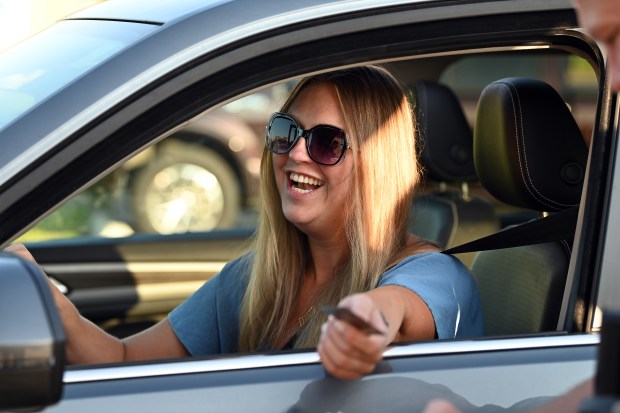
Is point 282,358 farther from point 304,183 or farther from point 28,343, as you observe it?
→ point 304,183

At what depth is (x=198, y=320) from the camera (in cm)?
267

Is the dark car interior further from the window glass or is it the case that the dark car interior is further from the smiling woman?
the window glass

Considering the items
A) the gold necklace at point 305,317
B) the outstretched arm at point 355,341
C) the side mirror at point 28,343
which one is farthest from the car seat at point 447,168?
the side mirror at point 28,343

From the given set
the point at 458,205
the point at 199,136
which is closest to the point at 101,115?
the point at 458,205

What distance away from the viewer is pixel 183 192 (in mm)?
9109

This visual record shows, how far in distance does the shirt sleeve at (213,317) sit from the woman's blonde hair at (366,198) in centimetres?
6

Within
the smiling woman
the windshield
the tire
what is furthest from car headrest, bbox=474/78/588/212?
the tire

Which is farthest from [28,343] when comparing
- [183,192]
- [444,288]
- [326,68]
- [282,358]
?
[183,192]

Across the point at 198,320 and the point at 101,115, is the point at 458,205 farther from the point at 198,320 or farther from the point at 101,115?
the point at 101,115

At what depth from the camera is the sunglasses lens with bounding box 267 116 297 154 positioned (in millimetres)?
2426

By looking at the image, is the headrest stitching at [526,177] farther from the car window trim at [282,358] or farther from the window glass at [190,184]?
the window glass at [190,184]

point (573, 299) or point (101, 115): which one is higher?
point (101, 115)

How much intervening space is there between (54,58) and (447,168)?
2.11 metres

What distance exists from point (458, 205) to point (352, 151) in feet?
5.36
